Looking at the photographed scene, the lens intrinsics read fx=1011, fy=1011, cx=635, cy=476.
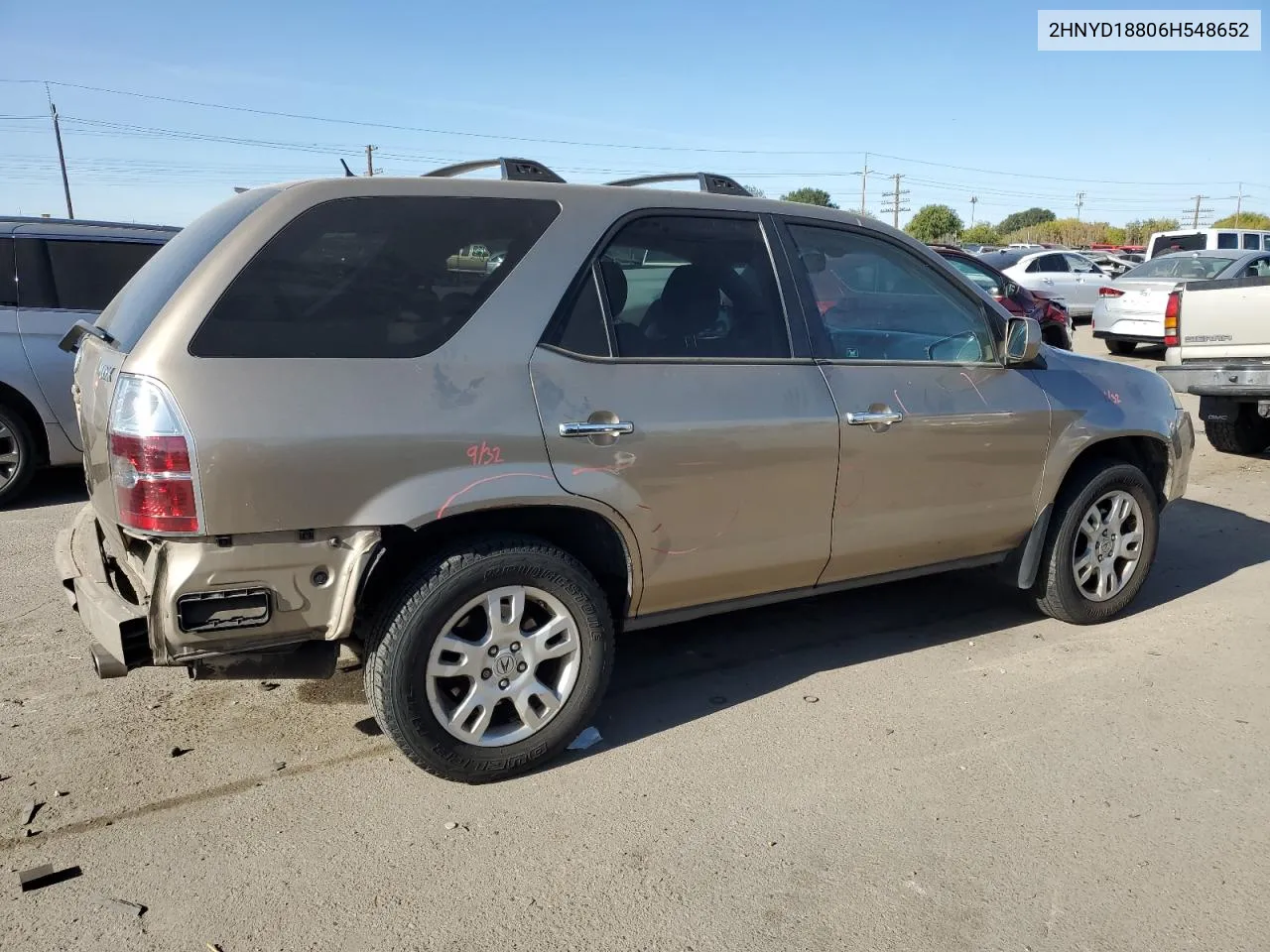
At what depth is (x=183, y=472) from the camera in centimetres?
272

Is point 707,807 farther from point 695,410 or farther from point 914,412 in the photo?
point 914,412

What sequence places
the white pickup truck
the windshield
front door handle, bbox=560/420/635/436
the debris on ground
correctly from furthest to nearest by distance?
1. the windshield
2. the white pickup truck
3. front door handle, bbox=560/420/635/436
4. the debris on ground

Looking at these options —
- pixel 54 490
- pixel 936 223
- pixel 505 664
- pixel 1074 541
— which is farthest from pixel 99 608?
pixel 936 223

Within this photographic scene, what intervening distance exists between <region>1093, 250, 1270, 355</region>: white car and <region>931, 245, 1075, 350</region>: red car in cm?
72

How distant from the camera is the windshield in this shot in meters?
14.7

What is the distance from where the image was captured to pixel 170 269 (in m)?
3.19

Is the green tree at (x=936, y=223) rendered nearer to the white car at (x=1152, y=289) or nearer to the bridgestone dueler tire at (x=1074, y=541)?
the white car at (x=1152, y=289)

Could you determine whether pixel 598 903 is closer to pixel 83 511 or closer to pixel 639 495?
pixel 639 495

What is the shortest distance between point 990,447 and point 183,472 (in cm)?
305

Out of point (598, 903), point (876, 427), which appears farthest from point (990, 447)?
point (598, 903)

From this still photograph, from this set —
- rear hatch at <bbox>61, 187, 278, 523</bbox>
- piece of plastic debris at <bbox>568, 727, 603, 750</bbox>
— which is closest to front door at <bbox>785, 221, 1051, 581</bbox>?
piece of plastic debris at <bbox>568, 727, 603, 750</bbox>

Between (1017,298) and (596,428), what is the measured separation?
1170 cm

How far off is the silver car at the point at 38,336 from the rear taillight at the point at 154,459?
4221 mm

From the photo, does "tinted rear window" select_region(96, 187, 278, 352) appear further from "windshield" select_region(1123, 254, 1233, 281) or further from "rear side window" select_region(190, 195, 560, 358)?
"windshield" select_region(1123, 254, 1233, 281)
